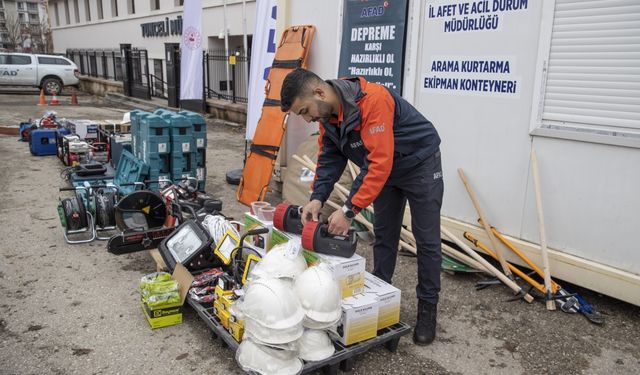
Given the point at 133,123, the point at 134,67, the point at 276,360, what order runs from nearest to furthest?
the point at 276,360 < the point at 133,123 < the point at 134,67

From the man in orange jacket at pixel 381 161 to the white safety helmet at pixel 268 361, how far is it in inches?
31.8

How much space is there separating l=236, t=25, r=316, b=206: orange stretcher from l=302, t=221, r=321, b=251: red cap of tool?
3.32 meters

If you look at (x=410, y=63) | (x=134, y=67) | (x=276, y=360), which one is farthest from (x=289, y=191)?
(x=134, y=67)

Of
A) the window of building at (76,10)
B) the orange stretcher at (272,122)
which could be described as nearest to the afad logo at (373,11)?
the orange stretcher at (272,122)

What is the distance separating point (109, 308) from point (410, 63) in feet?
11.9

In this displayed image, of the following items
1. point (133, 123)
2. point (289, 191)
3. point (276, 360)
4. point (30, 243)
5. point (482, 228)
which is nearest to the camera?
point (276, 360)

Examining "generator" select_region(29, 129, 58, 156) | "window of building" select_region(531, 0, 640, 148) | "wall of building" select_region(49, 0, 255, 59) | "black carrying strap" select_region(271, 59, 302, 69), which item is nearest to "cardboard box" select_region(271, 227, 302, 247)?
"window of building" select_region(531, 0, 640, 148)

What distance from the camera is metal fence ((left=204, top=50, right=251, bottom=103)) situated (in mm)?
16219

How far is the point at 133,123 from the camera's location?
284 inches

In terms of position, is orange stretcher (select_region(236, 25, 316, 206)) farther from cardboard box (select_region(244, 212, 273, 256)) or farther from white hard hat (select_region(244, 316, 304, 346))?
white hard hat (select_region(244, 316, 304, 346))

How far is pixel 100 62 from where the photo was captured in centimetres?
2775

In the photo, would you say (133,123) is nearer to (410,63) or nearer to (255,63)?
(255,63)

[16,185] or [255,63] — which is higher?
[255,63]

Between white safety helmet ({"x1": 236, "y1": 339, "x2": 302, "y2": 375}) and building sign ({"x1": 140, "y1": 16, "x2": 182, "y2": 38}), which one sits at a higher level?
building sign ({"x1": 140, "y1": 16, "x2": 182, "y2": 38})
